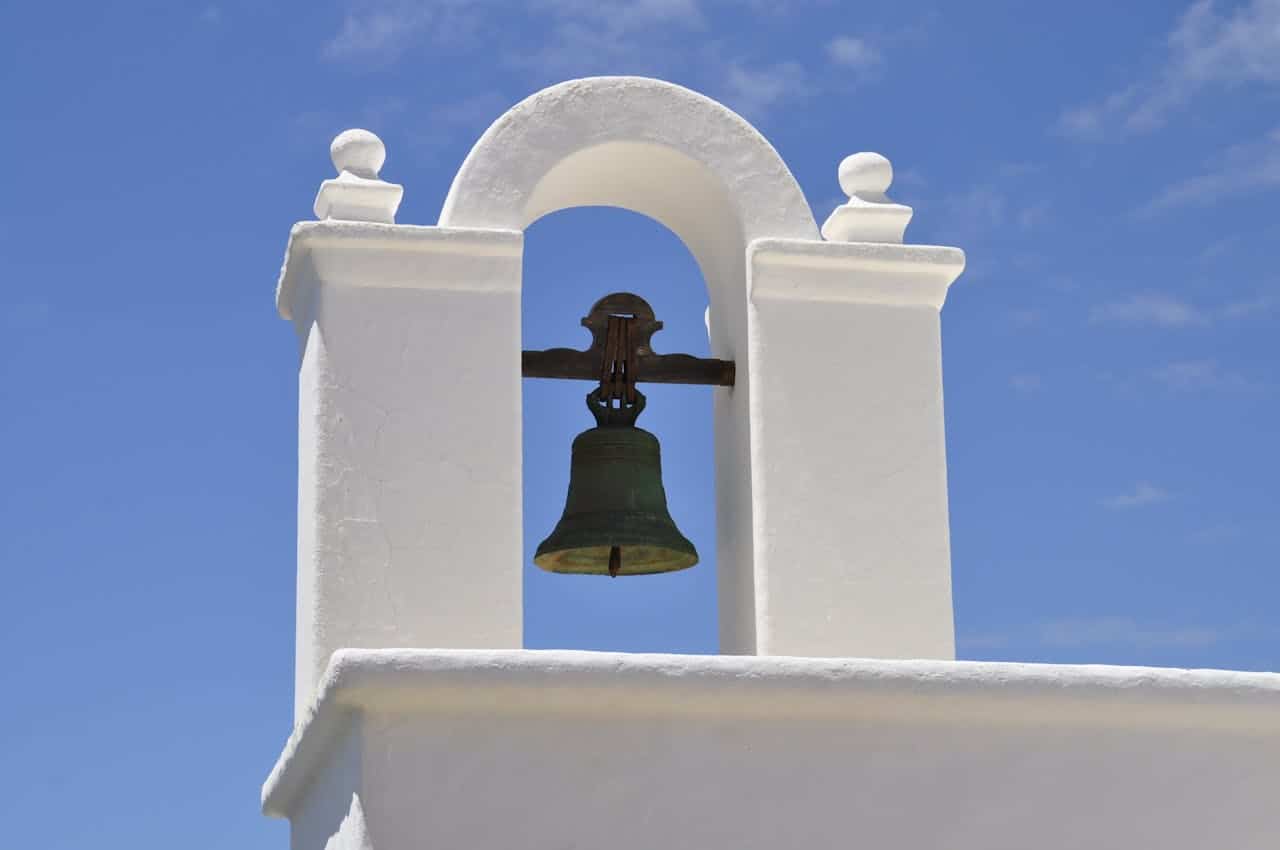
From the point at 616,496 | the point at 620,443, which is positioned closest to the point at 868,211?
the point at 620,443

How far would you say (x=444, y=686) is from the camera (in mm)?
4336

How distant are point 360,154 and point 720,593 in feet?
4.73

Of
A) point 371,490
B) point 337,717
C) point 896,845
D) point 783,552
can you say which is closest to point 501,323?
point 371,490

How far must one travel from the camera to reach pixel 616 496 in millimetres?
5637

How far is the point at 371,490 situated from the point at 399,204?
2.37ft

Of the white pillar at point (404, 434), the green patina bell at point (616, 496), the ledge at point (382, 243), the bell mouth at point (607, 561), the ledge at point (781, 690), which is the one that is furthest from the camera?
the bell mouth at point (607, 561)

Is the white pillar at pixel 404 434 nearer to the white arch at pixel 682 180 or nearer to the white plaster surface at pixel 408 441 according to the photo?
the white plaster surface at pixel 408 441

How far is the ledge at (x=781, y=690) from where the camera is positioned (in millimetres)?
4336

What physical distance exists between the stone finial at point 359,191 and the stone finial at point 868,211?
114cm

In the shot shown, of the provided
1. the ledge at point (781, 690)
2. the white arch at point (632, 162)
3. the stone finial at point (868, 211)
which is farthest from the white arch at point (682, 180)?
the ledge at point (781, 690)

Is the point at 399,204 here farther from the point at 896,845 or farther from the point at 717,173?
the point at 896,845

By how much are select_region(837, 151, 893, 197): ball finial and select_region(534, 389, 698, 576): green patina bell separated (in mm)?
784

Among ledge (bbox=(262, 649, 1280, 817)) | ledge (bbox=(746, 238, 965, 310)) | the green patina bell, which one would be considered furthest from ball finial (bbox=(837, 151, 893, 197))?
ledge (bbox=(262, 649, 1280, 817))

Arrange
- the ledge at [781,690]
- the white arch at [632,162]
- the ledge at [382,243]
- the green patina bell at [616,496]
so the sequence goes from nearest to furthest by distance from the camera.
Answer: the ledge at [781,690] < the ledge at [382,243] < the white arch at [632,162] < the green patina bell at [616,496]
